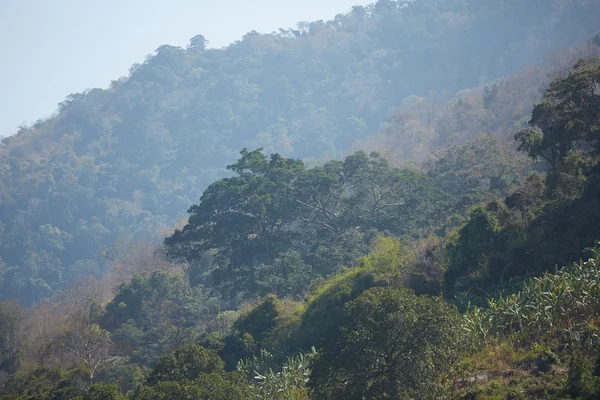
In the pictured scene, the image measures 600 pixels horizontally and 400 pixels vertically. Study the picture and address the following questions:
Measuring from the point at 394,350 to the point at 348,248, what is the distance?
1764 centimetres

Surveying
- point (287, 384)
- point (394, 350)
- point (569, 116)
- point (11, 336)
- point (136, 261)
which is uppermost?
point (569, 116)

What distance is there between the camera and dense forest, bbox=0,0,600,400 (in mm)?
12836

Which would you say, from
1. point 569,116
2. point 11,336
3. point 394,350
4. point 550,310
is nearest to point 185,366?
point 394,350

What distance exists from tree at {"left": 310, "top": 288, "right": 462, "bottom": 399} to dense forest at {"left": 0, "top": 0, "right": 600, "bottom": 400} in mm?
36

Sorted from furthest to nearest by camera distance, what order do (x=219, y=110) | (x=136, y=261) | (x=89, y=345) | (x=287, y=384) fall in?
(x=219, y=110) → (x=136, y=261) → (x=89, y=345) → (x=287, y=384)

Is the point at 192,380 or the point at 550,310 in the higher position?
the point at 192,380

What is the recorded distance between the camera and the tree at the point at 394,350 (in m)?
12.2

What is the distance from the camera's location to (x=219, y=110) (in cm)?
10325

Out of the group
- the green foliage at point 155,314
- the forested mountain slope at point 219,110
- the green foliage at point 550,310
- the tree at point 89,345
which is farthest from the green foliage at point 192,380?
the forested mountain slope at point 219,110

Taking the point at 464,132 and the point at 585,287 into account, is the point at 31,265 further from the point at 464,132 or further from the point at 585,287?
the point at 585,287

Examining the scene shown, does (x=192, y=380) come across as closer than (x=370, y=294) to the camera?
No

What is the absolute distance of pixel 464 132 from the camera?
5741cm

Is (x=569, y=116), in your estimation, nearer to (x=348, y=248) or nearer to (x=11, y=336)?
(x=348, y=248)

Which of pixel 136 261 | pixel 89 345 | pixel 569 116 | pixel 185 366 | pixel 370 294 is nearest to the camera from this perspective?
pixel 370 294
